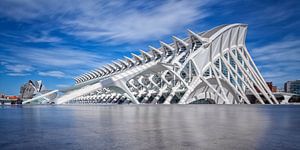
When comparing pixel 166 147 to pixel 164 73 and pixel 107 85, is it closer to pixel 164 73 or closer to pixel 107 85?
pixel 107 85

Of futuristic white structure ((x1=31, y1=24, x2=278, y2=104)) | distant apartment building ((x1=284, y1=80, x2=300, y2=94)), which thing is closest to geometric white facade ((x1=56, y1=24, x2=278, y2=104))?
futuristic white structure ((x1=31, y1=24, x2=278, y2=104))

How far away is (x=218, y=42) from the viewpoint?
47500 millimetres

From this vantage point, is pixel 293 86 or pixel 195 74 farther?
pixel 293 86

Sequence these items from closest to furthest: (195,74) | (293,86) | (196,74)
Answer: (196,74) → (195,74) → (293,86)

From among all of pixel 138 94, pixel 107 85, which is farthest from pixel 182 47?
pixel 107 85

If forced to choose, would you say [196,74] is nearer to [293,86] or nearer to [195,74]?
[195,74]

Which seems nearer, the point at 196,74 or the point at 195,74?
the point at 196,74

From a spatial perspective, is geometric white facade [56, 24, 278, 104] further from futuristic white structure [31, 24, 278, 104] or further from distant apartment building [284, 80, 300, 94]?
distant apartment building [284, 80, 300, 94]

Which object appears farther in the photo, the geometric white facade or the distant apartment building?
the distant apartment building

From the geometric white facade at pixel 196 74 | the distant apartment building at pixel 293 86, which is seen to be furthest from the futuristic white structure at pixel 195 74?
the distant apartment building at pixel 293 86

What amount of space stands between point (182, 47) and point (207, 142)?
1764 inches

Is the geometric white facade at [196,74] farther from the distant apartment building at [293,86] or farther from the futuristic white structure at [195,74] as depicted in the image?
the distant apartment building at [293,86]

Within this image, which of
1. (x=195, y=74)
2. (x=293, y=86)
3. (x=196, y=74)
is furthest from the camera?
(x=293, y=86)

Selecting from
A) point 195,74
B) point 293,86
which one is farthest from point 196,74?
point 293,86
